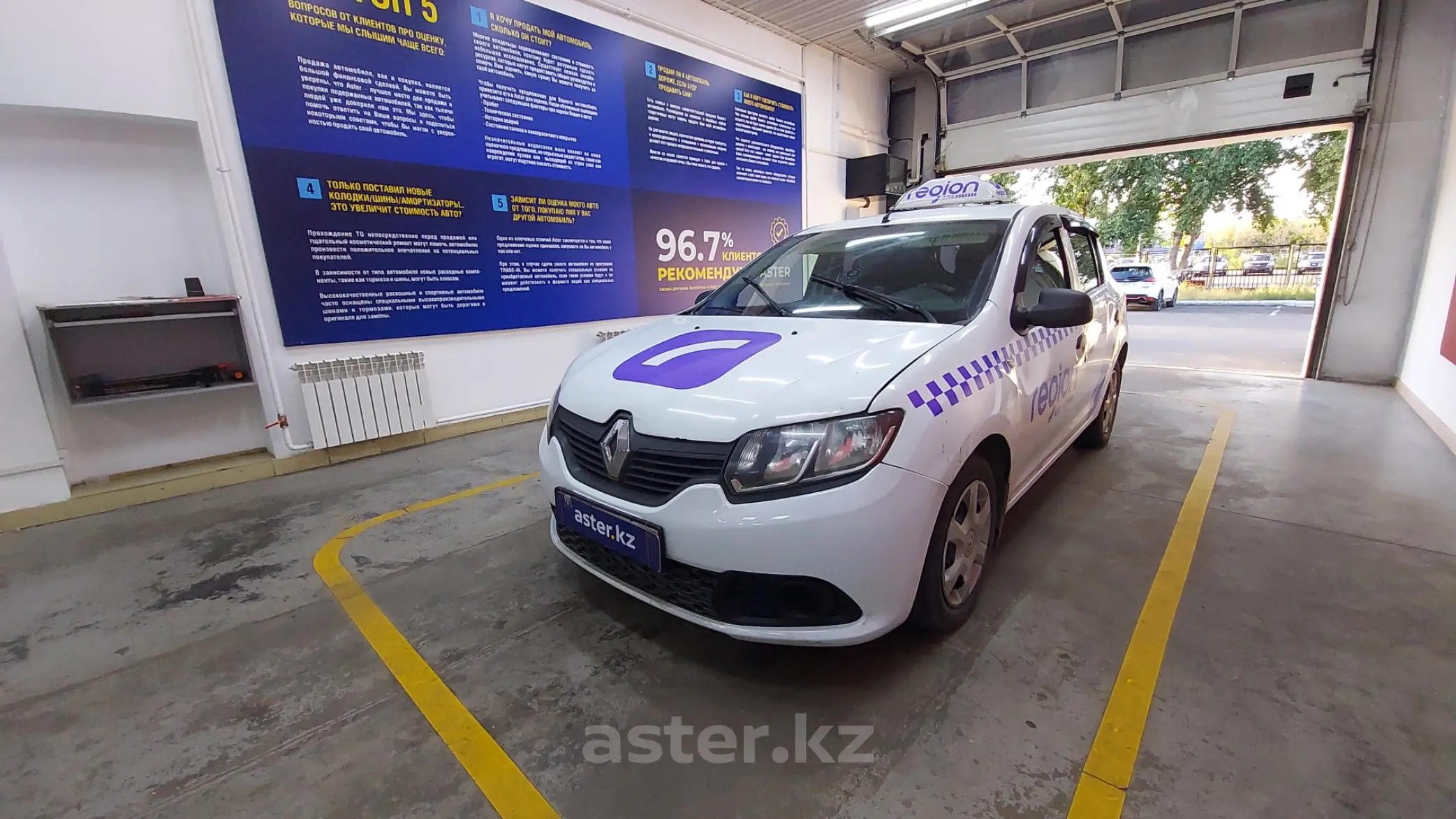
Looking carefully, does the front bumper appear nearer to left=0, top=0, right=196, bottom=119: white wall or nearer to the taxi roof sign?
the taxi roof sign

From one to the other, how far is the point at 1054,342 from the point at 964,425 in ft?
3.46

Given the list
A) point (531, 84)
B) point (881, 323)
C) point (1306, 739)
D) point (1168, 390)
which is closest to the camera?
point (1306, 739)

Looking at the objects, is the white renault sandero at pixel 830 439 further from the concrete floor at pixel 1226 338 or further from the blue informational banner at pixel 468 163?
the concrete floor at pixel 1226 338

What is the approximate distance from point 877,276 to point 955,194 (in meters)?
1.22

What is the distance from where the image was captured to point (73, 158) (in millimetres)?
3314

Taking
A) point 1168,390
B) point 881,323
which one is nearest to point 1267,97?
point 1168,390

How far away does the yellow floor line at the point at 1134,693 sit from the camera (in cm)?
132

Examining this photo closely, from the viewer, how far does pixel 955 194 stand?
10.5ft

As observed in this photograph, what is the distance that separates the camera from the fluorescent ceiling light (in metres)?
5.64

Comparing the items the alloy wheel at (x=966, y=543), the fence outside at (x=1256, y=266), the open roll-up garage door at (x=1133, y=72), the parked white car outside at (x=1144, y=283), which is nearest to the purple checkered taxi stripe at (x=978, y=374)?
the alloy wheel at (x=966, y=543)

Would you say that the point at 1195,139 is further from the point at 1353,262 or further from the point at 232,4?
the point at 232,4

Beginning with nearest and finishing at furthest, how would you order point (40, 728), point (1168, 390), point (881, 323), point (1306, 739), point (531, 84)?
1. point (1306, 739)
2. point (40, 728)
3. point (881, 323)
4. point (531, 84)
5. point (1168, 390)

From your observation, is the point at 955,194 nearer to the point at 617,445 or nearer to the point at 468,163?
the point at 617,445

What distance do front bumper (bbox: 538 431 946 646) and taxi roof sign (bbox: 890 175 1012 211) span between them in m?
2.06
